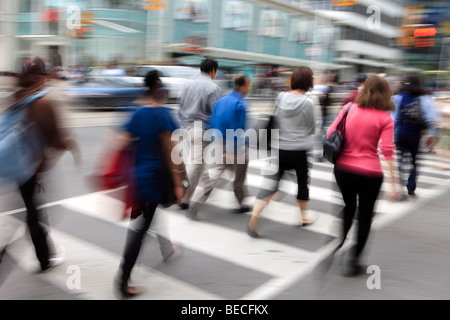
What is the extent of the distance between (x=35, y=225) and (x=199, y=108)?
8.56 feet

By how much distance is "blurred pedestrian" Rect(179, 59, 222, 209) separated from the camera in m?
5.74

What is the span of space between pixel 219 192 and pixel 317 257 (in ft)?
8.60

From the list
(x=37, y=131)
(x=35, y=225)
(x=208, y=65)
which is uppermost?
(x=208, y=65)

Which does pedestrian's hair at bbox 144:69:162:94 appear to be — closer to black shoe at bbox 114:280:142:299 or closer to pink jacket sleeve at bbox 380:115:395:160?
black shoe at bbox 114:280:142:299

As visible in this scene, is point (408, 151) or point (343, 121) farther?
point (408, 151)

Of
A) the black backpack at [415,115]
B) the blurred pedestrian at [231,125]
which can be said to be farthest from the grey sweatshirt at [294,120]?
the black backpack at [415,115]

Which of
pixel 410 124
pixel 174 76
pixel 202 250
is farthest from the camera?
pixel 174 76

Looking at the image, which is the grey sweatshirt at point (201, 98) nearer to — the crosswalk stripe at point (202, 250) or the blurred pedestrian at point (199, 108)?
the blurred pedestrian at point (199, 108)

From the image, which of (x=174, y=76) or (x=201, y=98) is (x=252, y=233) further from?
(x=174, y=76)

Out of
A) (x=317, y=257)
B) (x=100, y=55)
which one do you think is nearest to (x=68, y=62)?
(x=100, y=55)

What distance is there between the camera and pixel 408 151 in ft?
22.3

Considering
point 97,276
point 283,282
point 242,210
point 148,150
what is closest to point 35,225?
Answer: point 97,276
